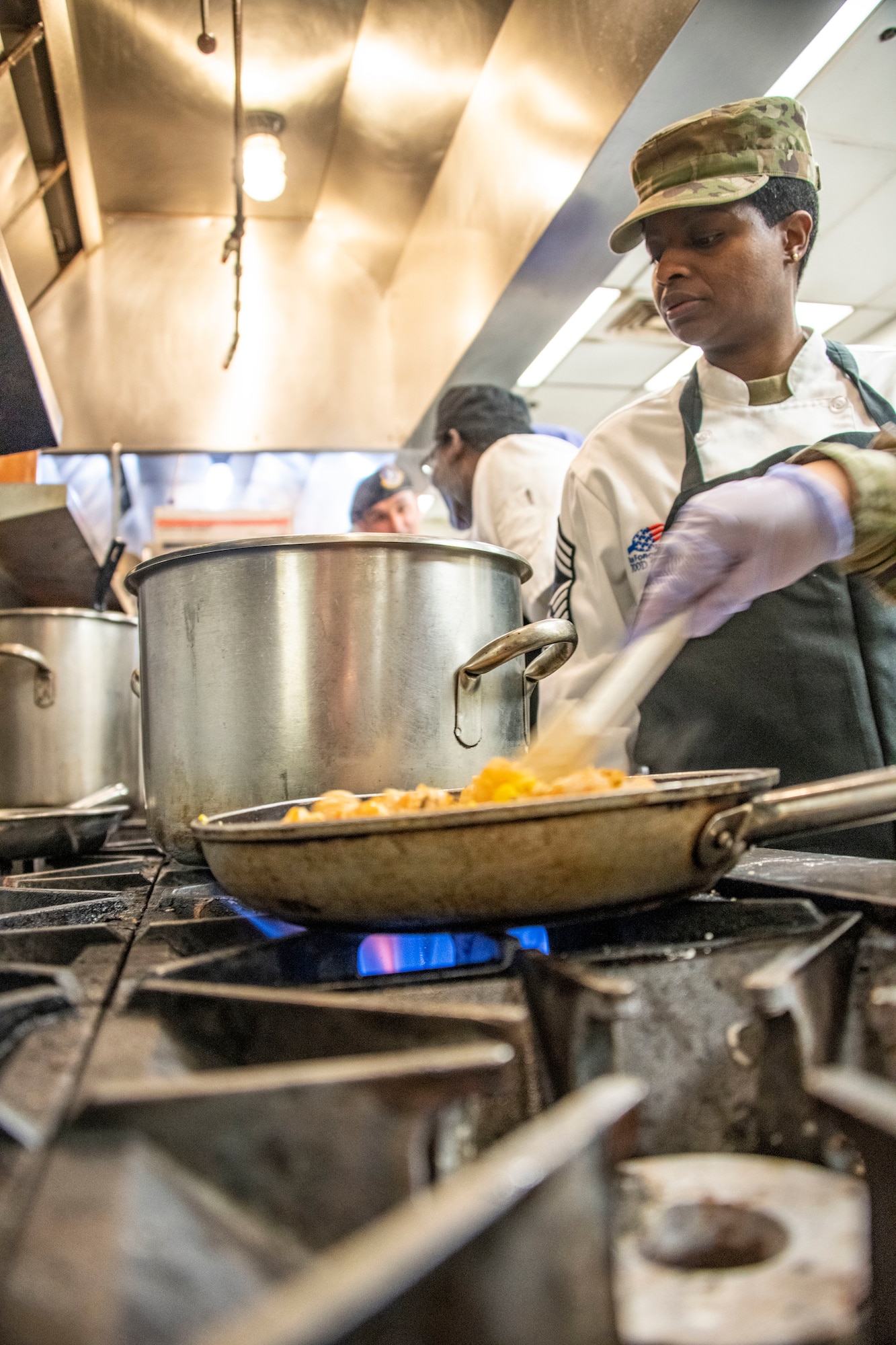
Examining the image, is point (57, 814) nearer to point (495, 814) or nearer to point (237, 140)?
point (495, 814)

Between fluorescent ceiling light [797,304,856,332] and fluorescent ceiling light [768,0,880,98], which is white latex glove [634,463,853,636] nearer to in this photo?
fluorescent ceiling light [768,0,880,98]

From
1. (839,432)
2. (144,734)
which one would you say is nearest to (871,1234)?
(144,734)

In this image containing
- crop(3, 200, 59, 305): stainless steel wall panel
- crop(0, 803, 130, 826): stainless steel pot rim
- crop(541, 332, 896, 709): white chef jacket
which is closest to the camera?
crop(0, 803, 130, 826): stainless steel pot rim

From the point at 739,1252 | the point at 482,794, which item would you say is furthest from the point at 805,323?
the point at 739,1252

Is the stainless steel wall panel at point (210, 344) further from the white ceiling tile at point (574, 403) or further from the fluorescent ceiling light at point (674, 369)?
the fluorescent ceiling light at point (674, 369)

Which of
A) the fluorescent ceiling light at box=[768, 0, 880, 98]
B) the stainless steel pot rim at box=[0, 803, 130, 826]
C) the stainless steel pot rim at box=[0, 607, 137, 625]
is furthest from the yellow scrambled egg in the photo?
the fluorescent ceiling light at box=[768, 0, 880, 98]

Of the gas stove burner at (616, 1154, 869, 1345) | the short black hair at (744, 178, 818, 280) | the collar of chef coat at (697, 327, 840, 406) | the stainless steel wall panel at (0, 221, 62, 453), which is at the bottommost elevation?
the gas stove burner at (616, 1154, 869, 1345)

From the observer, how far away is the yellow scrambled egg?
567 millimetres

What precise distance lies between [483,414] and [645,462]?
96 cm

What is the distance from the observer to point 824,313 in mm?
3797

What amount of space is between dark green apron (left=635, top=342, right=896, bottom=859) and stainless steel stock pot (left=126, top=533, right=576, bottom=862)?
46 centimetres

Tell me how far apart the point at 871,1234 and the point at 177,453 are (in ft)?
10.9

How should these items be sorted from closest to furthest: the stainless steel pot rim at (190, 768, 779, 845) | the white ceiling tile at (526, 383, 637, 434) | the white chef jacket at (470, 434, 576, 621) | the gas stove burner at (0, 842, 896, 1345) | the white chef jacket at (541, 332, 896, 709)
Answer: the gas stove burner at (0, 842, 896, 1345) → the stainless steel pot rim at (190, 768, 779, 845) → the white chef jacket at (541, 332, 896, 709) → the white chef jacket at (470, 434, 576, 621) → the white ceiling tile at (526, 383, 637, 434)

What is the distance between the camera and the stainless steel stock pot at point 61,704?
146 centimetres
